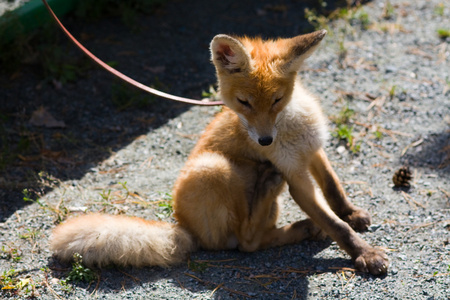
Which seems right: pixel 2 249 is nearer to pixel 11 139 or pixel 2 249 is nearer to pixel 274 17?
pixel 11 139

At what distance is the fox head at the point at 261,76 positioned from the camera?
146 inches

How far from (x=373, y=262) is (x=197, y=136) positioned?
2.59m

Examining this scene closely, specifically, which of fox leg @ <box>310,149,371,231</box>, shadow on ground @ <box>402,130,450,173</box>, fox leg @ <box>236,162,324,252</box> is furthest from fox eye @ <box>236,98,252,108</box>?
shadow on ground @ <box>402,130,450,173</box>

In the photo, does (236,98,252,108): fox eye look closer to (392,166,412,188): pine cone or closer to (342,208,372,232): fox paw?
(342,208,372,232): fox paw

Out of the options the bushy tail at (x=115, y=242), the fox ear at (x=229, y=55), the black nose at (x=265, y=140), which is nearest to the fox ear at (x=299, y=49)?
the fox ear at (x=229, y=55)

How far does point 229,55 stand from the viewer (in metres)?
3.79

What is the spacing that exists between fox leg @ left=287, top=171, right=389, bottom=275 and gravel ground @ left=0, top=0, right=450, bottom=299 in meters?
0.10

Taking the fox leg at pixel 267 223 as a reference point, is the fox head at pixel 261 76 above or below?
above

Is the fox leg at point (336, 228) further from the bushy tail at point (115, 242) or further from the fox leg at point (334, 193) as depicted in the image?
the bushy tail at point (115, 242)

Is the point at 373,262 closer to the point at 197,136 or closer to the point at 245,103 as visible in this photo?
the point at 245,103

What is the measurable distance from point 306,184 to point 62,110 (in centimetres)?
338

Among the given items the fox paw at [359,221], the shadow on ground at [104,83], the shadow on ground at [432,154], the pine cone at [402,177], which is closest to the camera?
the fox paw at [359,221]

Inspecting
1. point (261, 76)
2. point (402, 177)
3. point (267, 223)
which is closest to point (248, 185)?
point (267, 223)

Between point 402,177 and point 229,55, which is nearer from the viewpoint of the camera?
point 229,55
